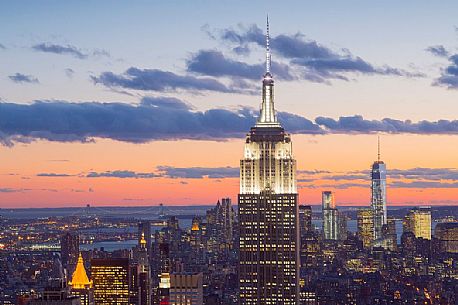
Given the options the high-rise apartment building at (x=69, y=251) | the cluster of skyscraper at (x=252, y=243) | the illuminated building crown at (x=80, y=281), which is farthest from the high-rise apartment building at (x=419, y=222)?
the illuminated building crown at (x=80, y=281)

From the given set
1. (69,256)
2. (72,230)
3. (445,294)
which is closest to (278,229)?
(445,294)

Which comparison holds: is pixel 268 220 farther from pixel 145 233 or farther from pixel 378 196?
pixel 378 196

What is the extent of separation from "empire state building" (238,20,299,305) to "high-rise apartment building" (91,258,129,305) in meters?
26.9

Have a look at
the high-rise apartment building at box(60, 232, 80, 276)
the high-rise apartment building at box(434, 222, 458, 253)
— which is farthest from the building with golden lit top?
the high-rise apartment building at box(434, 222, 458, 253)

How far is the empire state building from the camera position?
58.7 meters

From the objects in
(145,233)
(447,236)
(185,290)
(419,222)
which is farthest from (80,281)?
(419,222)

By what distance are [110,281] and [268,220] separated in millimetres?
32384

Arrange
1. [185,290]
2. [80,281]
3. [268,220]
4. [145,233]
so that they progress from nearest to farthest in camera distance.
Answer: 1. [268,220]
2. [185,290]
3. [80,281]
4. [145,233]

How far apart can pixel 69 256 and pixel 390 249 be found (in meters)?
39.9

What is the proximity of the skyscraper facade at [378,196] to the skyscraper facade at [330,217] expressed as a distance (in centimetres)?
546

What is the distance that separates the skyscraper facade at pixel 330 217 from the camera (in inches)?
5375

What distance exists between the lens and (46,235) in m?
142

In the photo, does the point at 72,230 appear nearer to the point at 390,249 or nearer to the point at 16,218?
the point at 16,218

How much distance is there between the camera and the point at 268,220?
59031mm
